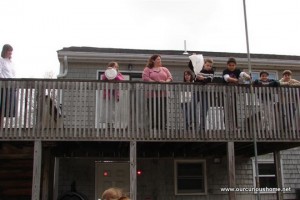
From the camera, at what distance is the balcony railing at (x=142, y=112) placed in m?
10.0

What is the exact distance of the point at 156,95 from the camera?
34.5 ft

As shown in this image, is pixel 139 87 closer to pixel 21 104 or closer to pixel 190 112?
pixel 190 112

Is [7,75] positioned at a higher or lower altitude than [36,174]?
higher

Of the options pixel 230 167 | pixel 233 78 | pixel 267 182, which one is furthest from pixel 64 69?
pixel 267 182

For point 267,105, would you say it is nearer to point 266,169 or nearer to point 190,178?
point 190,178

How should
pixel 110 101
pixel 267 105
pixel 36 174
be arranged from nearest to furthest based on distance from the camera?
pixel 36 174 < pixel 110 101 < pixel 267 105

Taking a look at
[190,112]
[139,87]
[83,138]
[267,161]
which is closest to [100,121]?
[83,138]

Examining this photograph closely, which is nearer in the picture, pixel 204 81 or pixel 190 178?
pixel 204 81

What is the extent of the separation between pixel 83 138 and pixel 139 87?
1.68 meters

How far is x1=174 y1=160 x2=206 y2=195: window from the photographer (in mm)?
14438

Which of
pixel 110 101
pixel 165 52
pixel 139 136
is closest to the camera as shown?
pixel 139 136

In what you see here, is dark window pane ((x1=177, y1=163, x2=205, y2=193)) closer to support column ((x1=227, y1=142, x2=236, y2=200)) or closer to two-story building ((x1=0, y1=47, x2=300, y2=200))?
two-story building ((x1=0, y1=47, x2=300, y2=200))

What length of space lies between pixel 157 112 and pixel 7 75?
3.38m

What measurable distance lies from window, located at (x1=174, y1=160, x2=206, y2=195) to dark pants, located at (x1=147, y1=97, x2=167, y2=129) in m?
4.41
